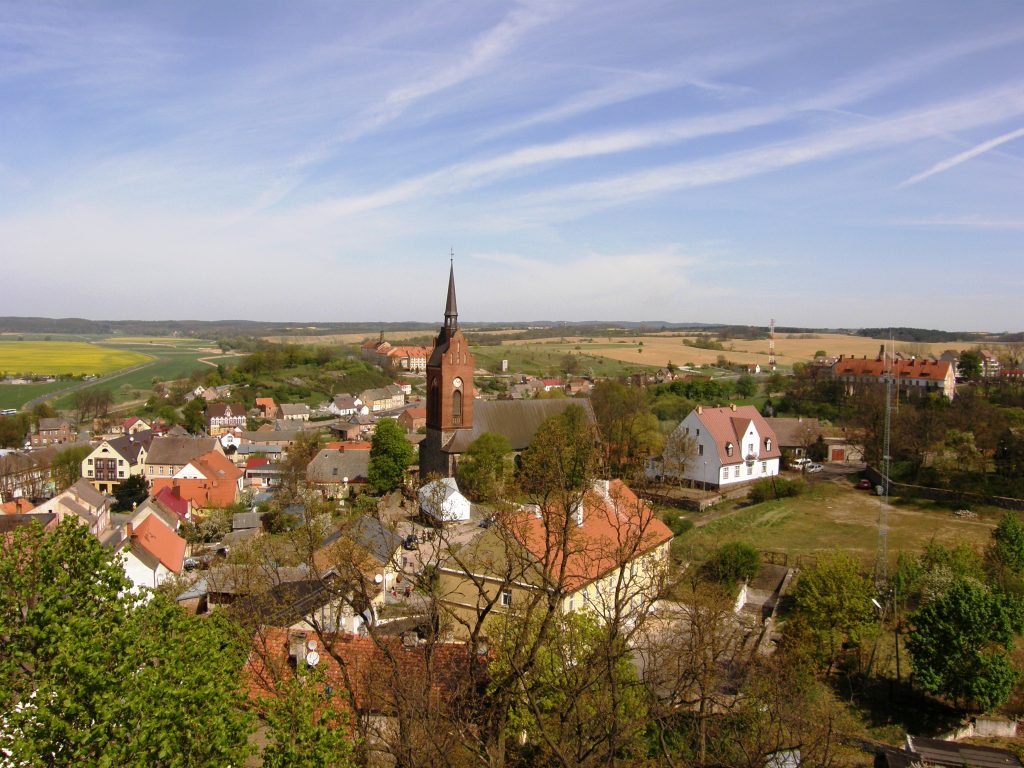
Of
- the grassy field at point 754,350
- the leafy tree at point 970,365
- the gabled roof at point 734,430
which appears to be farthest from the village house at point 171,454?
the leafy tree at point 970,365

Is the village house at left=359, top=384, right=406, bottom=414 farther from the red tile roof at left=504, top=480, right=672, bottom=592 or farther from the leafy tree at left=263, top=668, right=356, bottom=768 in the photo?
the leafy tree at left=263, top=668, right=356, bottom=768

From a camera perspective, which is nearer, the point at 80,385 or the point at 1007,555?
the point at 1007,555

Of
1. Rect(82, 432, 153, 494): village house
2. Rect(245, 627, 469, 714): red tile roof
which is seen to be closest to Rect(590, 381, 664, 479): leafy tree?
Rect(245, 627, 469, 714): red tile roof

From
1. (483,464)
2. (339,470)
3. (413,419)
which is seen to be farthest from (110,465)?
(483,464)

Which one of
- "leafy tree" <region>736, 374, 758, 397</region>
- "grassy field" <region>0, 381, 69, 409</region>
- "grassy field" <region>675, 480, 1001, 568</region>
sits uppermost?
"leafy tree" <region>736, 374, 758, 397</region>

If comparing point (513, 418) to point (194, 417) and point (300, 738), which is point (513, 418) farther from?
point (194, 417)

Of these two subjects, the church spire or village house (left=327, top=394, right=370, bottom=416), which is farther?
village house (left=327, top=394, right=370, bottom=416)
